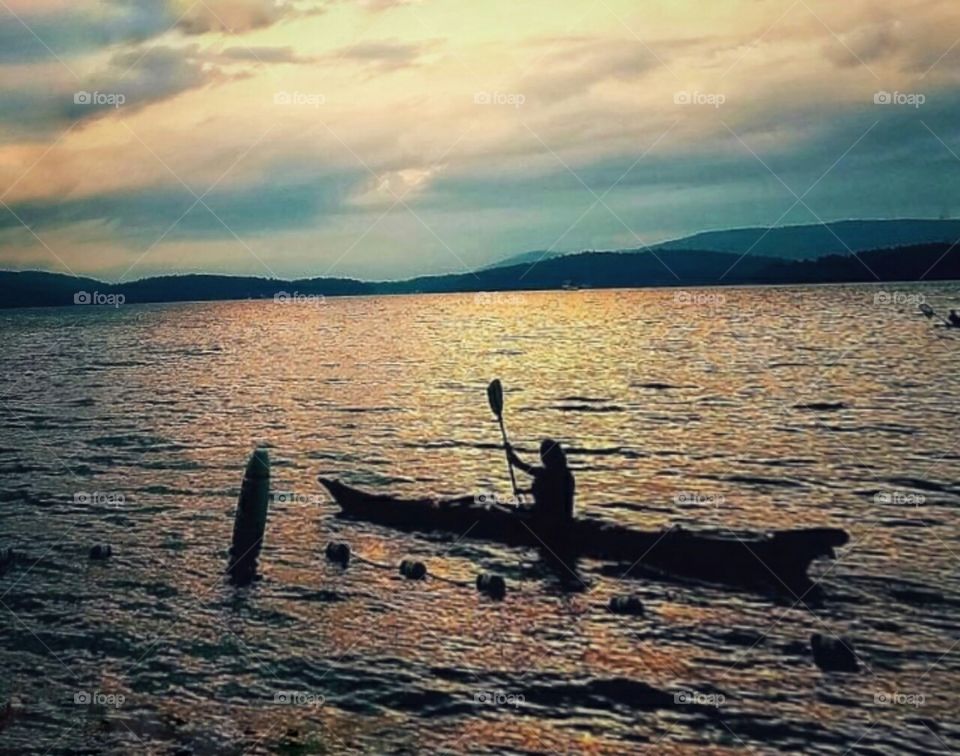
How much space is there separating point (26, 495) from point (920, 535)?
95.3ft

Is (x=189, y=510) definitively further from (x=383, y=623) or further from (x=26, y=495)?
(x=383, y=623)

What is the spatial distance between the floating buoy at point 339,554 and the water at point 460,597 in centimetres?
68

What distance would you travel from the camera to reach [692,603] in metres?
17.4

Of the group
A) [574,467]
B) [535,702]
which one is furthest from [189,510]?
[535,702]

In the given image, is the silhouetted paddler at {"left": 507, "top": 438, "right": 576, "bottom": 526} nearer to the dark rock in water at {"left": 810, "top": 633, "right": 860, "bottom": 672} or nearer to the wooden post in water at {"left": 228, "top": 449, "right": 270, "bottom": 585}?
the wooden post in water at {"left": 228, "top": 449, "right": 270, "bottom": 585}

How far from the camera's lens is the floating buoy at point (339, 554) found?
818 inches
